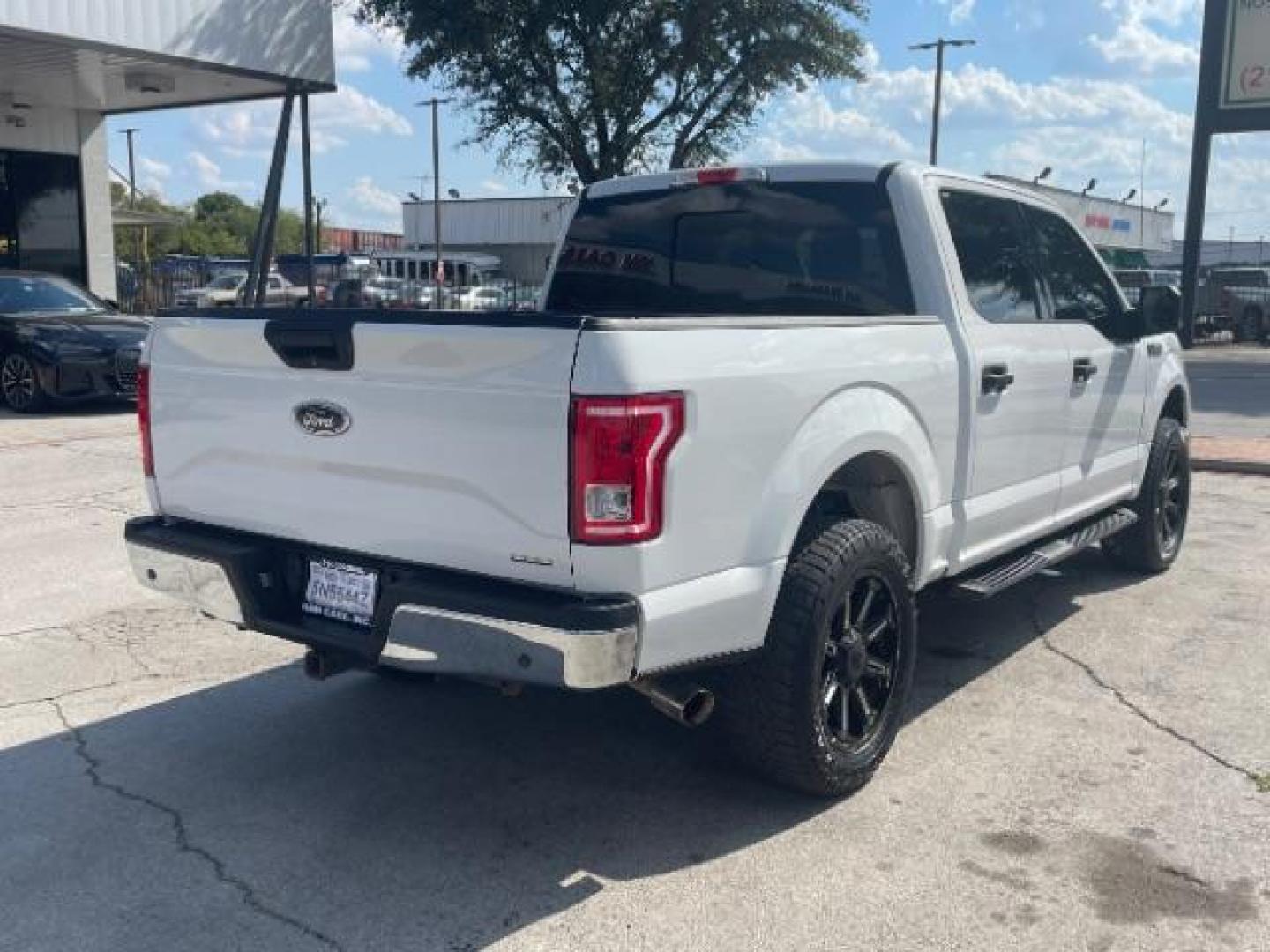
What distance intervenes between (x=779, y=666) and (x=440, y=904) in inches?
44.7

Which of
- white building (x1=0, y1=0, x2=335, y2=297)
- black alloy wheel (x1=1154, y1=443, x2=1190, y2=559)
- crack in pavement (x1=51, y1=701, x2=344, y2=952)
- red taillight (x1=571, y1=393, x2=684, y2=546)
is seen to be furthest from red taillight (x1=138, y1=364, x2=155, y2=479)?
white building (x1=0, y1=0, x2=335, y2=297)

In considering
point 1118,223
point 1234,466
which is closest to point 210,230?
point 1118,223

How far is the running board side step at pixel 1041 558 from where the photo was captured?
4574mm

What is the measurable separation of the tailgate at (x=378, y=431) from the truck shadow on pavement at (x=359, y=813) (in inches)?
34.5

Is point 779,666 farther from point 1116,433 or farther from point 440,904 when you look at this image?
point 1116,433

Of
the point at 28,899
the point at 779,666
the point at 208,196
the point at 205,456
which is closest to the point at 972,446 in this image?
the point at 779,666

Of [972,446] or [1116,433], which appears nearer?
[972,446]

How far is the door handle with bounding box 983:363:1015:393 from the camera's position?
14.8ft

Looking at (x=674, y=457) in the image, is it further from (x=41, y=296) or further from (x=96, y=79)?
(x=96, y=79)

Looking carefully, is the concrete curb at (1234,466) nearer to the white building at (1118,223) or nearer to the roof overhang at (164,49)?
the roof overhang at (164,49)

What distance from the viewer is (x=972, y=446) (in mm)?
4477

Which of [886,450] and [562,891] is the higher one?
[886,450]

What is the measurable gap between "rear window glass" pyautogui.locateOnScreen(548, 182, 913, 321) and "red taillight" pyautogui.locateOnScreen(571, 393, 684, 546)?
5.88 ft

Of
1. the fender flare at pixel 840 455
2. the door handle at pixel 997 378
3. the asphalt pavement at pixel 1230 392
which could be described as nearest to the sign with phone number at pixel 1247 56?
the asphalt pavement at pixel 1230 392
